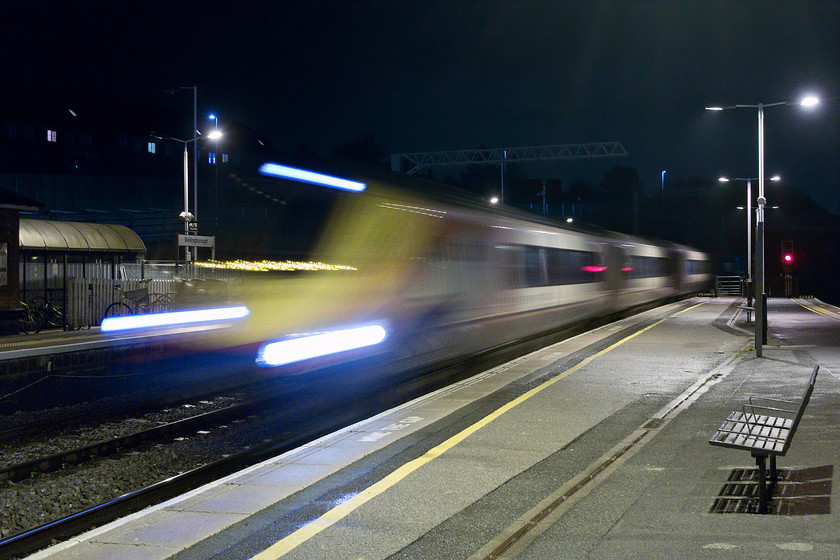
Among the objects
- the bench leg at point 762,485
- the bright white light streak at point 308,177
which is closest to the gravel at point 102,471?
the bright white light streak at point 308,177

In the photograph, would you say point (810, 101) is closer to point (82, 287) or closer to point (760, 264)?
point (760, 264)

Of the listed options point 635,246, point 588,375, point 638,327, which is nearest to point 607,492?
point 588,375

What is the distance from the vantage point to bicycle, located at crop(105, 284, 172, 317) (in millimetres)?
22719

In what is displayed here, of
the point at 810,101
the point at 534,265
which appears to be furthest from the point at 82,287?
the point at 810,101

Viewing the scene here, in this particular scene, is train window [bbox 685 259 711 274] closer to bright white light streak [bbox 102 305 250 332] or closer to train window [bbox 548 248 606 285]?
train window [bbox 548 248 606 285]

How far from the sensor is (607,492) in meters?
5.80

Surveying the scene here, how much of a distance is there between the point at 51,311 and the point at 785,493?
68.0 feet

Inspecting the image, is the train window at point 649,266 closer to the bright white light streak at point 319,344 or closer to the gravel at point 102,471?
the bright white light streak at point 319,344

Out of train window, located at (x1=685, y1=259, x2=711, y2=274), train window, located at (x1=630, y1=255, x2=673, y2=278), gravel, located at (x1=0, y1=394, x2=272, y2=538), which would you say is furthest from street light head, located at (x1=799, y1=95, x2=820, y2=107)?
train window, located at (x1=685, y1=259, x2=711, y2=274)

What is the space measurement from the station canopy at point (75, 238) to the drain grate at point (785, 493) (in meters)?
20.9

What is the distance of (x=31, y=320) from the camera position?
2106 cm

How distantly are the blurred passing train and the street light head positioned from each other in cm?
725

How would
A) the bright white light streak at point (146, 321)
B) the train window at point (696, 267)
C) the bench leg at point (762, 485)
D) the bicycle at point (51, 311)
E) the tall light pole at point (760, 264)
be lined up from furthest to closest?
the train window at point (696, 267)
the bicycle at point (51, 311)
the bright white light streak at point (146, 321)
the tall light pole at point (760, 264)
the bench leg at point (762, 485)

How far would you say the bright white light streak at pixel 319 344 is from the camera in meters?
10.8
